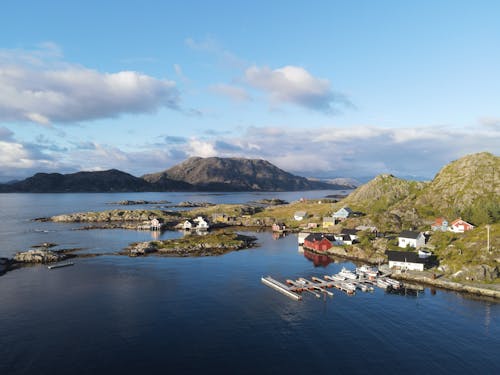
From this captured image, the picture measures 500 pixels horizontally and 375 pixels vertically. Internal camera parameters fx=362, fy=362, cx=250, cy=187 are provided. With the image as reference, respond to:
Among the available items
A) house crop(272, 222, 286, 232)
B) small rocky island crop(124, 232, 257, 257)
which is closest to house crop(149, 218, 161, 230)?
small rocky island crop(124, 232, 257, 257)

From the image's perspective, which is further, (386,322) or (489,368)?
(386,322)

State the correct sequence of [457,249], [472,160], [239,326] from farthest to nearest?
[472,160], [457,249], [239,326]

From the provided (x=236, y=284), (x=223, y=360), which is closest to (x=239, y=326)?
(x=223, y=360)

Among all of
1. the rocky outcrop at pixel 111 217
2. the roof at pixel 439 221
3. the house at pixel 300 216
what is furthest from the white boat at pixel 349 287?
the rocky outcrop at pixel 111 217

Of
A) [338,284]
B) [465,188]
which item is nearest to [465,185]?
[465,188]

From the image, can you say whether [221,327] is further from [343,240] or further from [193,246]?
[343,240]

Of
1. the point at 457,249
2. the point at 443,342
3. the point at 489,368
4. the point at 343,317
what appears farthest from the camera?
the point at 457,249

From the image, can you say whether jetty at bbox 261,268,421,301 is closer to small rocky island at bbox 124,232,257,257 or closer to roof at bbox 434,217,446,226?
small rocky island at bbox 124,232,257,257

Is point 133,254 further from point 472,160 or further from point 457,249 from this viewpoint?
point 472,160
